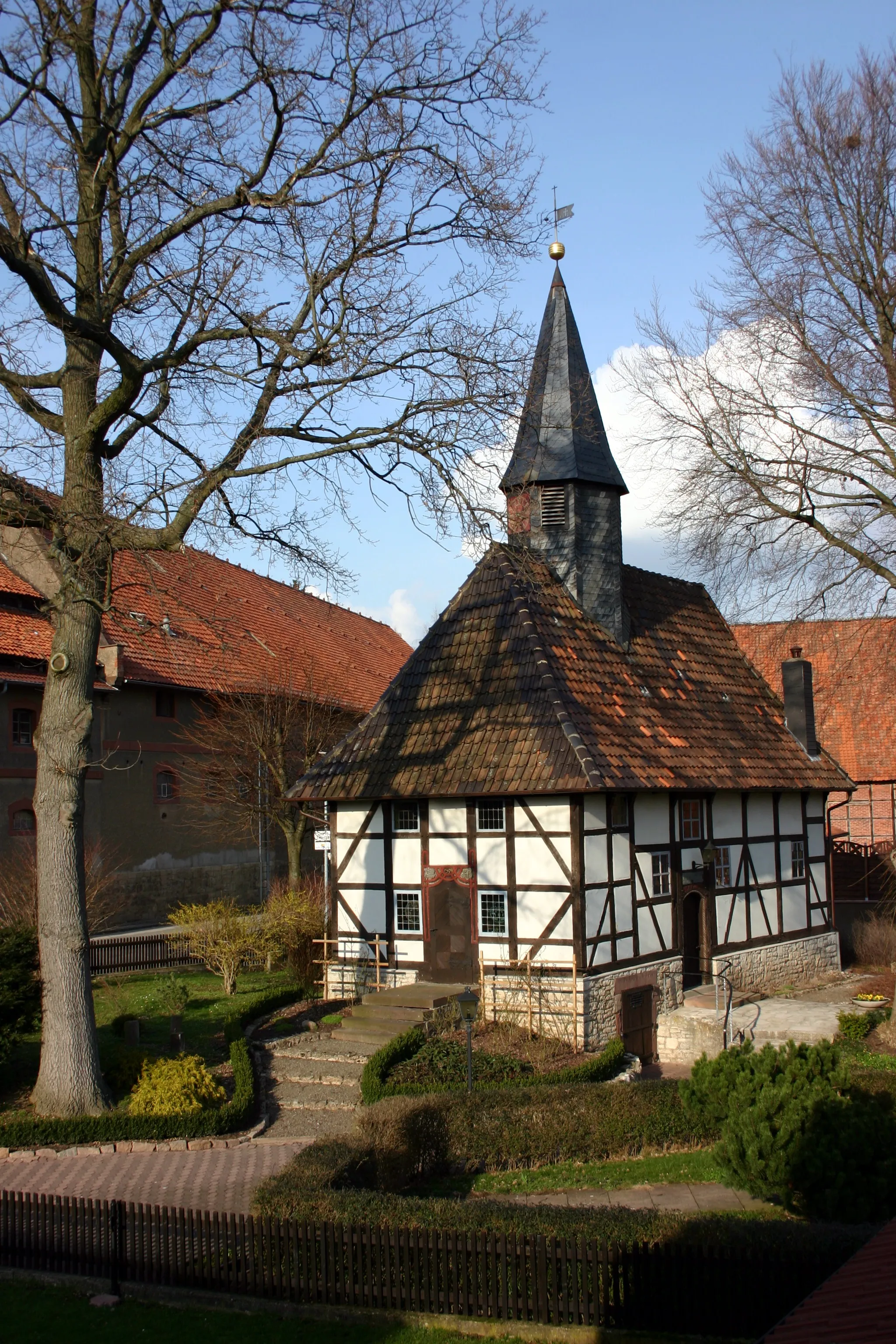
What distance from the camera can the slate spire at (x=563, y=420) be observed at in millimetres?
21000

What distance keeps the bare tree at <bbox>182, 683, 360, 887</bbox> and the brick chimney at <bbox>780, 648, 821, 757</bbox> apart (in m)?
11.2

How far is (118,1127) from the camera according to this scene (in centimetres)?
1252

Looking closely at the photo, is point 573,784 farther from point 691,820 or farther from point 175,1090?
point 175,1090

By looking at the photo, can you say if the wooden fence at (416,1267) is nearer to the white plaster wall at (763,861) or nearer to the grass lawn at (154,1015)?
the grass lawn at (154,1015)

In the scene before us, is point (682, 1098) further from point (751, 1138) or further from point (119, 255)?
point (119, 255)

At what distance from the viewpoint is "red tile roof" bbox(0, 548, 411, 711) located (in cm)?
2664

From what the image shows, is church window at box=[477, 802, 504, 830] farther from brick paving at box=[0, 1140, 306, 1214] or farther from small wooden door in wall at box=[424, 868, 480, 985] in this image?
brick paving at box=[0, 1140, 306, 1214]

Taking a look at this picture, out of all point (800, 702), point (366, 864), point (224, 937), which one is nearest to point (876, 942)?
point (800, 702)

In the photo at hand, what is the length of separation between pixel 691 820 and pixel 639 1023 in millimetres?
3854

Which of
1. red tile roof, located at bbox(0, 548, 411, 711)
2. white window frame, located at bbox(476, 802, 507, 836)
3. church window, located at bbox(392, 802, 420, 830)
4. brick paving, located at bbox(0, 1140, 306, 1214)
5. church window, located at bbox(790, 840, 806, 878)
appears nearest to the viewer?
brick paving, located at bbox(0, 1140, 306, 1214)

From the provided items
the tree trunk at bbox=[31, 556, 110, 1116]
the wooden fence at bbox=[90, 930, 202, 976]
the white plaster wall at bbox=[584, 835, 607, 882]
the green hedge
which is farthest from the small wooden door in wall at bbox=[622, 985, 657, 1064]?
the wooden fence at bbox=[90, 930, 202, 976]

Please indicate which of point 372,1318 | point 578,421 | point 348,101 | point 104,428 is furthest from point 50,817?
point 578,421

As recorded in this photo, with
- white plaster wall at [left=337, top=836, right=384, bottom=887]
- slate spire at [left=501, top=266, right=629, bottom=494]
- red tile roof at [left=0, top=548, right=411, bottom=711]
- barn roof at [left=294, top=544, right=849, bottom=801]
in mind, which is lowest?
white plaster wall at [left=337, top=836, right=384, bottom=887]

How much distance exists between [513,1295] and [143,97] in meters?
12.4
